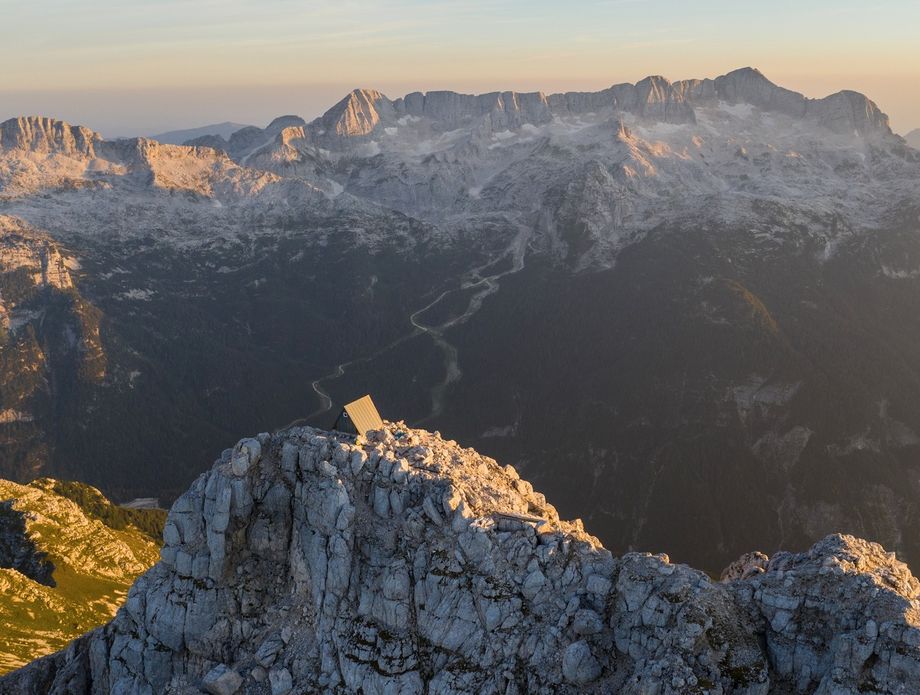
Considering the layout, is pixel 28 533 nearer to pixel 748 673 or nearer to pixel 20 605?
pixel 20 605

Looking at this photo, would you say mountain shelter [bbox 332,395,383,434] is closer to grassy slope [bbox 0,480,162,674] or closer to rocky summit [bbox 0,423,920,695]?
rocky summit [bbox 0,423,920,695]

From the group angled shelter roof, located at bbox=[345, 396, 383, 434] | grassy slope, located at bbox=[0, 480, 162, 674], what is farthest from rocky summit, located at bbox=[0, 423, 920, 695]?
grassy slope, located at bbox=[0, 480, 162, 674]

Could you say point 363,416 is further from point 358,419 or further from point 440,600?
point 440,600

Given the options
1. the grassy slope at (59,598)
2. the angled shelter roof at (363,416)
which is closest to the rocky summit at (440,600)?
the angled shelter roof at (363,416)

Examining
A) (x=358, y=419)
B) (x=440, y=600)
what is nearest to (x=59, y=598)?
(x=358, y=419)

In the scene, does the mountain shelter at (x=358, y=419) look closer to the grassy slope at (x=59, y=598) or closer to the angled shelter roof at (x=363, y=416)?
the angled shelter roof at (x=363, y=416)

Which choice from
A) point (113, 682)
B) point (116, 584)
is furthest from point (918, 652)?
point (116, 584)
